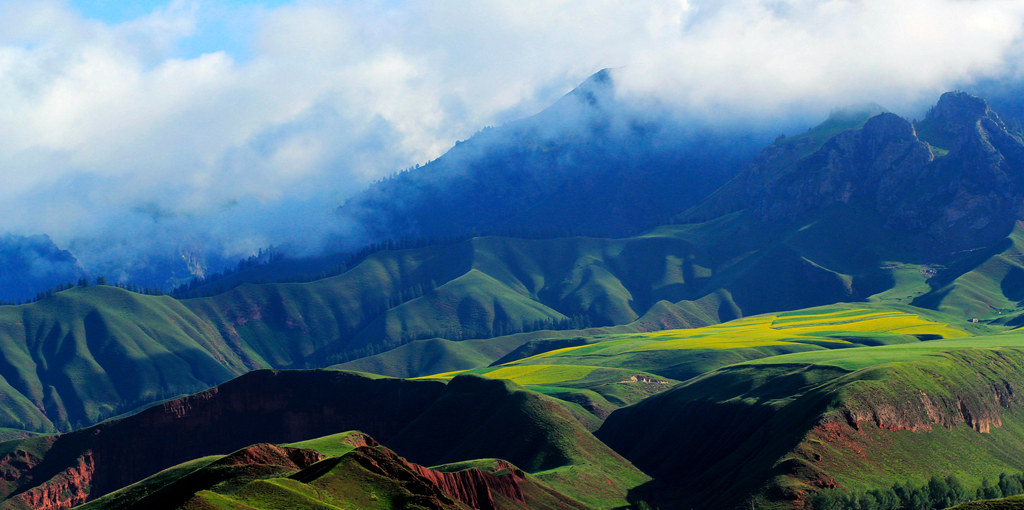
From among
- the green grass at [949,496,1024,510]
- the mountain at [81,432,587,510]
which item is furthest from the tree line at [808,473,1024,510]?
the green grass at [949,496,1024,510]

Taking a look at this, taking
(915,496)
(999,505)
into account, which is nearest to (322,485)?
(999,505)

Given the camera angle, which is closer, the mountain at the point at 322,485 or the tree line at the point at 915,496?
the mountain at the point at 322,485

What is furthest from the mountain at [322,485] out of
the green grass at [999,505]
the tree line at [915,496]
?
the green grass at [999,505]

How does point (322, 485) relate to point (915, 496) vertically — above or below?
above

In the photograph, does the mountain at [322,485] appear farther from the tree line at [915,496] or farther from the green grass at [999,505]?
the green grass at [999,505]

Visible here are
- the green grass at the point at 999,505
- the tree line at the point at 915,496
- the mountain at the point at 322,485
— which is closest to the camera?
the green grass at the point at 999,505

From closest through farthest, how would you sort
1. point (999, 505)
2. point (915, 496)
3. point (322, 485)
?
point (999, 505) → point (322, 485) → point (915, 496)

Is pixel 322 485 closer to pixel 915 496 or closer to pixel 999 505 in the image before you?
pixel 999 505

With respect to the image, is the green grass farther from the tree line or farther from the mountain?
the tree line

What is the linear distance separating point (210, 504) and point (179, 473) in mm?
84814

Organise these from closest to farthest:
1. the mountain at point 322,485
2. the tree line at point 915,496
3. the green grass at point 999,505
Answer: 1. the green grass at point 999,505
2. the mountain at point 322,485
3. the tree line at point 915,496

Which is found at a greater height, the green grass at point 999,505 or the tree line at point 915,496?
the green grass at point 999,505

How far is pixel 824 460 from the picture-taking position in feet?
640

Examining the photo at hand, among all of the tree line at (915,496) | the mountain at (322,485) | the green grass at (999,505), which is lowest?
the tree line at (915,496)
